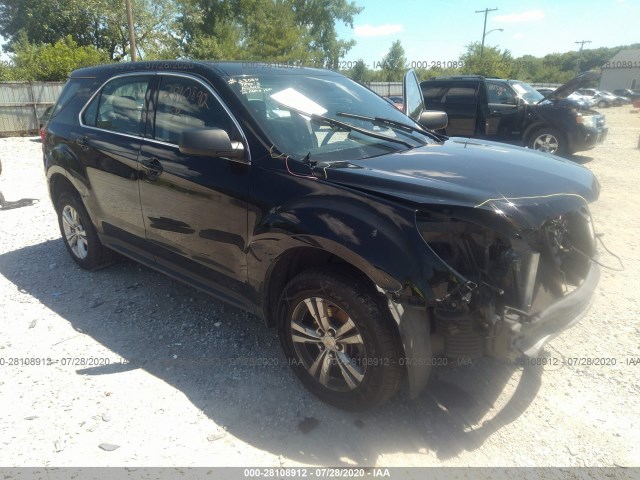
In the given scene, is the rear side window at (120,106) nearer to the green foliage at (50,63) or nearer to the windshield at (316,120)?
the windshield at (316,120)

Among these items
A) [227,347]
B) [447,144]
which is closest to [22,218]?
[227,347]

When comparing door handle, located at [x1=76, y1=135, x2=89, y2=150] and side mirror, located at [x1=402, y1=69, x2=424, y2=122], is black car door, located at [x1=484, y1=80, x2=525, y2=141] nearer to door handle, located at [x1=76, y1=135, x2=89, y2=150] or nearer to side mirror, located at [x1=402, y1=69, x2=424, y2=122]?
side mirror, located at [x1=402, y1=69, x2=424, y2=122]

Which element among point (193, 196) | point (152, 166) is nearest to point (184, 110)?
point (152, 166)

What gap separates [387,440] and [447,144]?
6.87 feet

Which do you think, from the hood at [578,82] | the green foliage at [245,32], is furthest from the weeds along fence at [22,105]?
the hood at [578,82]

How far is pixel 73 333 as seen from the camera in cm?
357

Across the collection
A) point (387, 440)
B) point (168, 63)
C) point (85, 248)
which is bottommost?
point (387, 440)

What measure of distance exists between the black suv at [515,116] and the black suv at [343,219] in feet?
24.8

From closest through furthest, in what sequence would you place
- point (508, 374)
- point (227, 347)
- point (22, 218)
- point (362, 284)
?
point (362, 284)
point (508, 374)
point (227, 347)
point (22, 218)

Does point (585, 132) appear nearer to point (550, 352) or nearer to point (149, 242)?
point (550, 352)

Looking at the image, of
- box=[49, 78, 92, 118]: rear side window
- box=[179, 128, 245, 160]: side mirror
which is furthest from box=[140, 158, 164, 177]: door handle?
box=[49, 78, 92, 118]: rear side window

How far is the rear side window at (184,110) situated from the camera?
120 inches

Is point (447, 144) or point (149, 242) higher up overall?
point (447, 144)

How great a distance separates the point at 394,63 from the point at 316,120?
54714 millimetres
